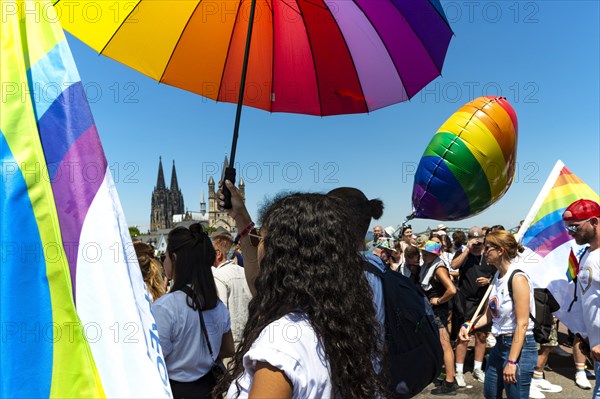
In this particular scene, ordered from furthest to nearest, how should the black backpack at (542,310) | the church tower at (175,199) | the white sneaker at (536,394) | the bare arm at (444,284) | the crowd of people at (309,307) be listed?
the church tower at (175,199) → the bare arm at (444,284) → the white sneaker at (536,394) → the black backpack at (542,310) → the crowd of people at (309,307)

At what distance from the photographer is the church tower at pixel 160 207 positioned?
11581cm

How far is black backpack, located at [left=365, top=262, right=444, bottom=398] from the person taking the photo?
1897 mm

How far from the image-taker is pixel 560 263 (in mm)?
5062

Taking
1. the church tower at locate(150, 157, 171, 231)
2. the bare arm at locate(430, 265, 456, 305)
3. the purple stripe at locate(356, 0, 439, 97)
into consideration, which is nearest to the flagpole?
the bare arm at locate(430, 265, 456, 305)

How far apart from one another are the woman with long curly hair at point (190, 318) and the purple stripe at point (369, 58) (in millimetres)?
1798

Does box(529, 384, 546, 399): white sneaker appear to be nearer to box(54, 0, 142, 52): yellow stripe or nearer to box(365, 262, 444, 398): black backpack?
box(365, 262, 444, 398): black backpack

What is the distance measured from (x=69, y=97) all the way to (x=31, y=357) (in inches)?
30.6

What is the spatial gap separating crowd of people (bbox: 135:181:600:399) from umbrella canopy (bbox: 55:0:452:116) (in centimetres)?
128

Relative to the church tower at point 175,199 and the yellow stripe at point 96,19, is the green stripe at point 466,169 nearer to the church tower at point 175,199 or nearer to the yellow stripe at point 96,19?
the yellow stripe at point 96,19

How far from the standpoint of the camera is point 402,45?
138 inches

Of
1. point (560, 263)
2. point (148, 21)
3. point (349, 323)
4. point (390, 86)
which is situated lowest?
point (560, 263)

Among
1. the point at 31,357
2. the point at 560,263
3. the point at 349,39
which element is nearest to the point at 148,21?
the point at 349,39

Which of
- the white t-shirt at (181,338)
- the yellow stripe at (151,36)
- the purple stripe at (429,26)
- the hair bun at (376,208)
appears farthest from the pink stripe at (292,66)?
the white t-shirt at (181,338)

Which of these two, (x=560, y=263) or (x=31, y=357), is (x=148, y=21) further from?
(x=560, y=263)
